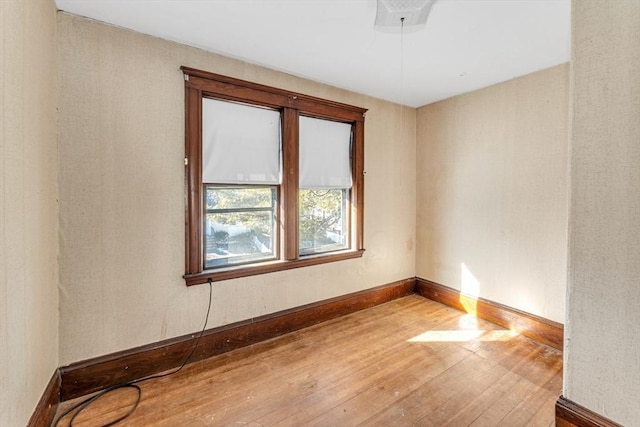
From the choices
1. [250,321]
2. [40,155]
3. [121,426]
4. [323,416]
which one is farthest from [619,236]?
[40,155]

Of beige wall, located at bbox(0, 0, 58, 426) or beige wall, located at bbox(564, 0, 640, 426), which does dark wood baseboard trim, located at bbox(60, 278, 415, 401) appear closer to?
beige wall, located at bbox(0, 0, 58, 426)

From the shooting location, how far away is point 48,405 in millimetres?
1737

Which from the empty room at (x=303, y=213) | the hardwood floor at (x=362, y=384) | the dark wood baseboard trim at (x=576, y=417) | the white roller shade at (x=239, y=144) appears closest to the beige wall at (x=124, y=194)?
the empty room at (x=303, y=213)

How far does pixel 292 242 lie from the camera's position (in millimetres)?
2998

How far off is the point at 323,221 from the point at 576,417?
98.0 inches

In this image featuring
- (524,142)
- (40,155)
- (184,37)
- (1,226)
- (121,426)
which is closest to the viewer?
(1,226)

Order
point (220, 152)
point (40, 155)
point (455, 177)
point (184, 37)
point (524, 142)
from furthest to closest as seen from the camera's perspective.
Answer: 1. point (455, 177)
2. point (524, 142)
3. point (220, 152)
4. point (184, 37)
5. point (40, 155)

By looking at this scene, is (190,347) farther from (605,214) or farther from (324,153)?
(605,214)

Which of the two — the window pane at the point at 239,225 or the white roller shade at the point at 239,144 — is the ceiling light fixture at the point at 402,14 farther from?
the window pane at the point at 239,225

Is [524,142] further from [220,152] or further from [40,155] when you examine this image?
[40,155]

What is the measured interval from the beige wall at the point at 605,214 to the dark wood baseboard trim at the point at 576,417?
0.09 ft

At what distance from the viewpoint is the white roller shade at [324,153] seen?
3.14 m

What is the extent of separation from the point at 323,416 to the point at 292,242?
1538mm

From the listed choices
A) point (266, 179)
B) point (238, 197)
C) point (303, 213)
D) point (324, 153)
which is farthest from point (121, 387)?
point (324, 153)
